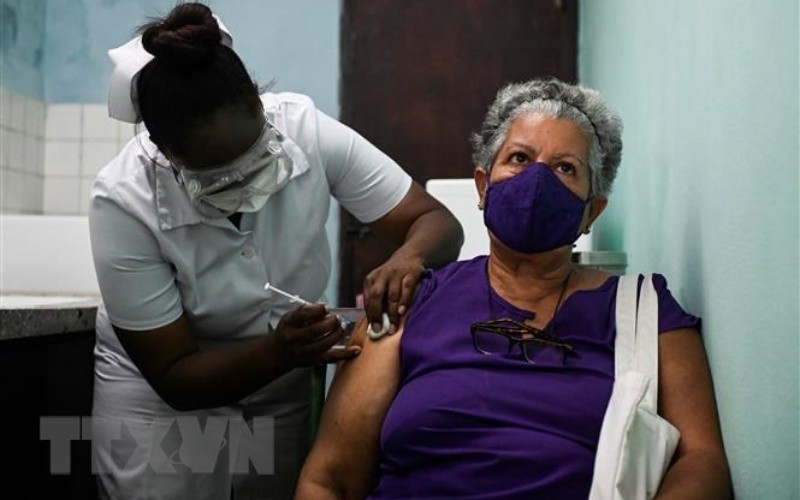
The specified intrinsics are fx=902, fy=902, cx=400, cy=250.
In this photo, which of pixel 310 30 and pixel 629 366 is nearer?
pixel 629 366

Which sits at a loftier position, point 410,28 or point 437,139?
point 410,28

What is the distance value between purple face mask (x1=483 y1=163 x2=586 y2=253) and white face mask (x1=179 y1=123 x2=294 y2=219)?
42 cm

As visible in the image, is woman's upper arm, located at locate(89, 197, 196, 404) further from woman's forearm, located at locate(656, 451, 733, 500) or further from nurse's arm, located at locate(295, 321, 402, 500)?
woman's forearm, located at locate(656, 451, 733, 500)

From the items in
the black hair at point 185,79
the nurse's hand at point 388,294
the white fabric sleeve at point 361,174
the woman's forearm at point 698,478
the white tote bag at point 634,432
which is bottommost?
the woman's forearm at point 698,478

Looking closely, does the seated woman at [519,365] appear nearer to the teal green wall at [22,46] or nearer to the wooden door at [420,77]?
the wooden door at [420,77]

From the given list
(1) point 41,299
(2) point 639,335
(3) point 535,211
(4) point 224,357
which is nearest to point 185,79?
(4) point 224,357

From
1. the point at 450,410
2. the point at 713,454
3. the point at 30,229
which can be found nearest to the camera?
the point at 713,454

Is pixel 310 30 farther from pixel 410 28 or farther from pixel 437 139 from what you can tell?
pixel 437 139

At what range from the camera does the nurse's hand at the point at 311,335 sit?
1.51 meters

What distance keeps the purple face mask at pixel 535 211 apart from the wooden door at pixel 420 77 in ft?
7.56

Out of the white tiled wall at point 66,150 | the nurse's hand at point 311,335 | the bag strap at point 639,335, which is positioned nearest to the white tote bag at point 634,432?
the bag strap at point 639,335

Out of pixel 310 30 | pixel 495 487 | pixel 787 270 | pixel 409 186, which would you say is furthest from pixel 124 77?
pixel 310 30

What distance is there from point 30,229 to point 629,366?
2192mm

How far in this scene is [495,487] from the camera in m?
1.36
